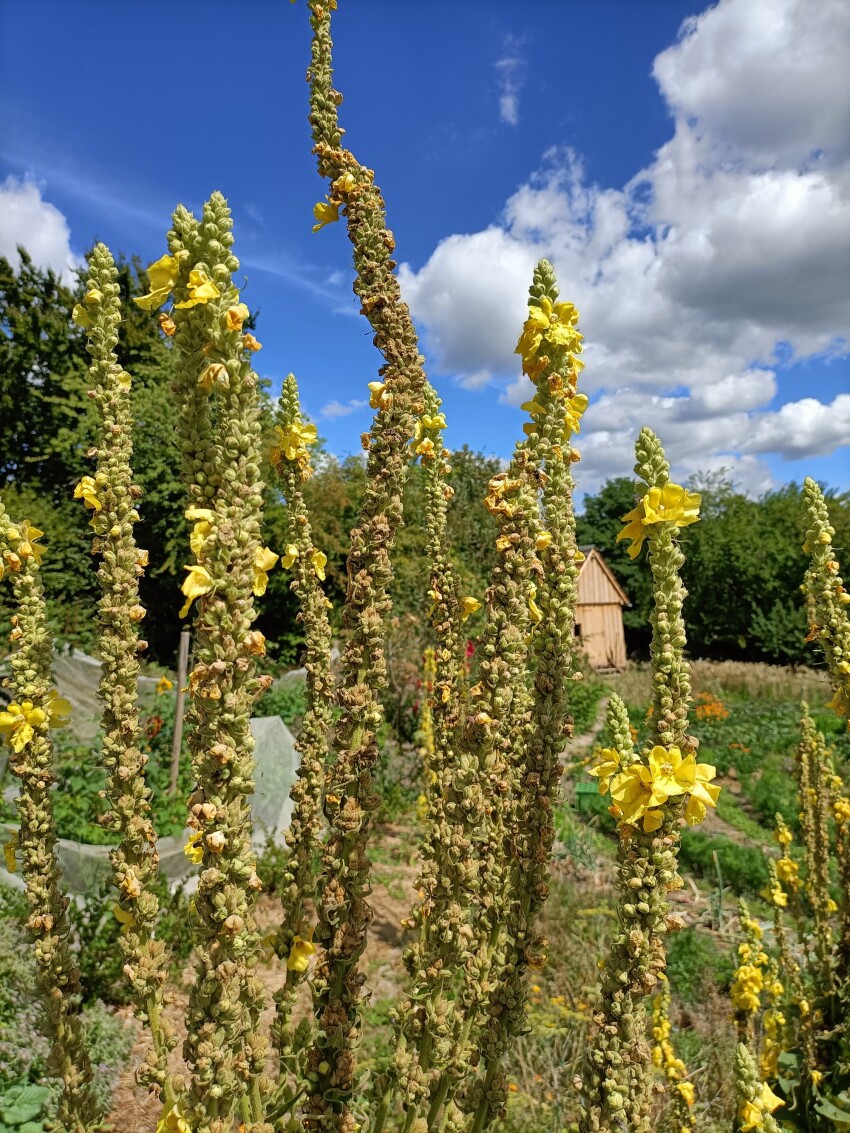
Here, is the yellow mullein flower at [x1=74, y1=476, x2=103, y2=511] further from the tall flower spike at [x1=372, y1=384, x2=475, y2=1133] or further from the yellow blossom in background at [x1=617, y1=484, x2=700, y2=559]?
the yellow blossom in background at [x1=617, y1=484, x2=700, y2=559]

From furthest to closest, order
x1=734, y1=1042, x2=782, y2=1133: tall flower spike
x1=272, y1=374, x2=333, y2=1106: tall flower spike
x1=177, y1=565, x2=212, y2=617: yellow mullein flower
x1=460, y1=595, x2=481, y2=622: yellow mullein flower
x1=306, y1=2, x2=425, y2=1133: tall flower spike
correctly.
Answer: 1. x1=460, y1=595, x2=481, y2=622: yellow mullein flower
2. x1=734, y1=1042, x2=782, y2=1133: tall flower spike
3. x1=272, y1=374, x2=333, y2=1106: tall flower spike
4. x1=306, y1=2, x2=425, y2=1133: tall flower spike
5. x1=177, y1=565, x2=212, y2=617: yellow mullein flower

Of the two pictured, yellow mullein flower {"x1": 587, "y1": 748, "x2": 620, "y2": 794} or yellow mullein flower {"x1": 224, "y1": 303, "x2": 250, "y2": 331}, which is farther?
yellow mullein flower {"x1": 587, "y1": 748, "x2": 620, "y2": 794}

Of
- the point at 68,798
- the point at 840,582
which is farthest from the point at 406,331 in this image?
the point at 68,798

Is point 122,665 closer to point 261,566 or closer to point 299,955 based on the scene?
point 261,566

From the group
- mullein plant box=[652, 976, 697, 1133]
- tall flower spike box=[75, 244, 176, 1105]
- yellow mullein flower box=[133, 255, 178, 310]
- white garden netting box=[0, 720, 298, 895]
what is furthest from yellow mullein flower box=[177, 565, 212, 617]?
white garden netting box=[0, 720, 298, 895]

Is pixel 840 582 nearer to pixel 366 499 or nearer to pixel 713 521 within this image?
pixel 366 499

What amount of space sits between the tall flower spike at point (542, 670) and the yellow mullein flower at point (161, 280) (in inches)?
37.0

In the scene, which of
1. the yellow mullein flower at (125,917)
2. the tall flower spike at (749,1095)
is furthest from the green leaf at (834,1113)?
the yellow mullein flower at (125,917)

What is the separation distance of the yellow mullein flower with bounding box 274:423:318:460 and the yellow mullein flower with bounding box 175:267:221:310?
1.10 meters

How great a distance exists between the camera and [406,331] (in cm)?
165

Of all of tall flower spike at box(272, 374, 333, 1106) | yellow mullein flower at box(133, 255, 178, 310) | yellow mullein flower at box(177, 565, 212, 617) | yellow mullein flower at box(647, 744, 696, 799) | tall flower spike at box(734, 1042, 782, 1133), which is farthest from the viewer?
tall flower spike at box(734, 1042, 782, 1133)

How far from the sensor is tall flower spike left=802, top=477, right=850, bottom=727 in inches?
92.8

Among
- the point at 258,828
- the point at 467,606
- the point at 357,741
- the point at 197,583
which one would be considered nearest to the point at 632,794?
the point at 357,741

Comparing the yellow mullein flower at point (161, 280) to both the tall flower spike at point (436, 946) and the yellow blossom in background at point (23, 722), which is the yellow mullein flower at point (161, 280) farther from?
the yellow blossom in background at point (23, 722)
